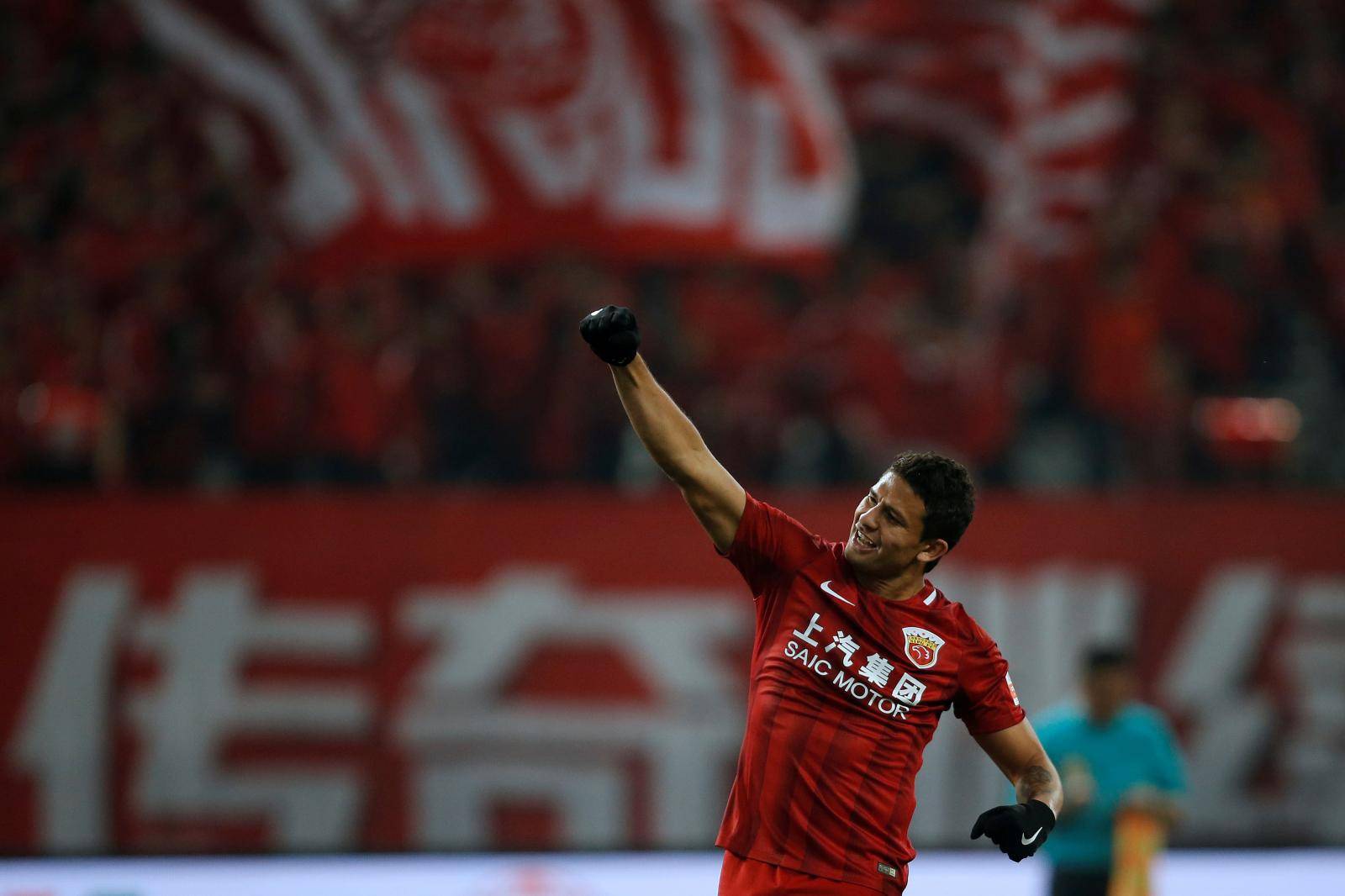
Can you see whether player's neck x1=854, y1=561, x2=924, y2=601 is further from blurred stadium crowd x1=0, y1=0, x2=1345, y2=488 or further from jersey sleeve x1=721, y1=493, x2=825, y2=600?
blurred stadium crowd x1=0, y1=0, x2=1345, y2=488

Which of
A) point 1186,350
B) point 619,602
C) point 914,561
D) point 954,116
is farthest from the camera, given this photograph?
point 954,116

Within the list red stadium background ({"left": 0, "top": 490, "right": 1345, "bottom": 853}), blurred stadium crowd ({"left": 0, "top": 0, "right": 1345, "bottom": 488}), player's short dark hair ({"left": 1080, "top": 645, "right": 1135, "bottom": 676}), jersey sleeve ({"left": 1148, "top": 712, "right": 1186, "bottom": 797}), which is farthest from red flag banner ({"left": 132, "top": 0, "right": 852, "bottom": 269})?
jersey sleeve ({"left": 1148, "top": 712, "right": 1186, "bottom": 797})

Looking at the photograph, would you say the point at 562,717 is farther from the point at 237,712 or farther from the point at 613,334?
the point at 613,334

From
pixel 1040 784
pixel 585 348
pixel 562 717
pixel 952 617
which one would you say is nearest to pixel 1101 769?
pixel 1040 784

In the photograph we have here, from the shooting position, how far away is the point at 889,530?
9.12 ft

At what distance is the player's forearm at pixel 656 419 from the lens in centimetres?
269

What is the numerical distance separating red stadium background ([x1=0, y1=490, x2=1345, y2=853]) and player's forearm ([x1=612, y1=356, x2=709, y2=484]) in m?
4.28

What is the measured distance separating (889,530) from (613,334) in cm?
63

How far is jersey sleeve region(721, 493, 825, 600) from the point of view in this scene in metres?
2.80

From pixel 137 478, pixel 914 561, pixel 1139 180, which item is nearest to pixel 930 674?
pixel 914 561

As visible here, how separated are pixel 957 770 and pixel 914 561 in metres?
4.48

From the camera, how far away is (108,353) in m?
7.45

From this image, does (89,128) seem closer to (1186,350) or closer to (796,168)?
(796,168)

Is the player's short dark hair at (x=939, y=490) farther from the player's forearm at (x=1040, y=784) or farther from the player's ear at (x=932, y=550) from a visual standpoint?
the player's forearm at (x=1040, y=784)
